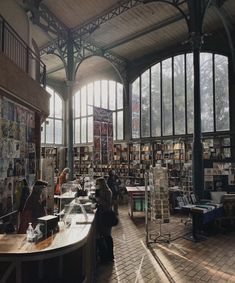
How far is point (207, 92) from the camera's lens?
12.3 m

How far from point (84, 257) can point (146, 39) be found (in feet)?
37.1

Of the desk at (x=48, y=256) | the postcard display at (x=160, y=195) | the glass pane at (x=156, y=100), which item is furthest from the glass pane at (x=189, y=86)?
the desk at (x=48, y=256)

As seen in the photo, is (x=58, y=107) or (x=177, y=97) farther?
(x=58, y=107)

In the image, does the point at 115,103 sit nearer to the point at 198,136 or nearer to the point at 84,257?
the point at 198,136

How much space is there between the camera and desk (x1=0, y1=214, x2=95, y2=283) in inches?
107

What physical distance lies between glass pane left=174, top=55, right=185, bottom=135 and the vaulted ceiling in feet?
3.18

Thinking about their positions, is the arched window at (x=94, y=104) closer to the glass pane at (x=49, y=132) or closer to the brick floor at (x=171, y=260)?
the glass pane at (x=49, y=132)

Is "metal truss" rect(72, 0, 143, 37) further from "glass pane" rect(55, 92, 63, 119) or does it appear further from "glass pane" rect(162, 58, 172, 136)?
"glass pane" rect(55, 92, 63, 119)

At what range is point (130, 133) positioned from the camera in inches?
592

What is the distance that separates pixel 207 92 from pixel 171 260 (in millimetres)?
8879

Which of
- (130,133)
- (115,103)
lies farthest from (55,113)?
(130,133)

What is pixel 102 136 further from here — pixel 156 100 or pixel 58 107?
pixel 58 107

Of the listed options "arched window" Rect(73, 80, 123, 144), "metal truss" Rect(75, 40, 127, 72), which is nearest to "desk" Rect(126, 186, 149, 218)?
"metal truss" Rect(75, 40, 127, 72)

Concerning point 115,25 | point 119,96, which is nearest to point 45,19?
point 115,25
